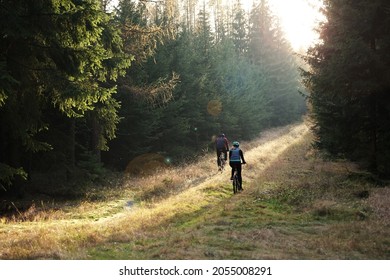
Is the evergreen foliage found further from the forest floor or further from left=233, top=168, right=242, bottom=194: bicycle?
left=233, top=168, right=242, bottom=194: bicycle

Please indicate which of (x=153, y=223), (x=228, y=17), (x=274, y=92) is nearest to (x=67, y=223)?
(x=153, y=223)

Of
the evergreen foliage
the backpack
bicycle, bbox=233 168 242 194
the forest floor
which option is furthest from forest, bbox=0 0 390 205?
bicycle, bbox=233 168 242 194

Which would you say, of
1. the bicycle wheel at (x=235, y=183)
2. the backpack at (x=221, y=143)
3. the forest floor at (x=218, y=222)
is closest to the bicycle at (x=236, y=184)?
the bicycle wheel at (x=235, y=183)

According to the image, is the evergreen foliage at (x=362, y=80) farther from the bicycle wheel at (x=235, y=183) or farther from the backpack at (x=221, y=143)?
the backpack at (x=221, y=143)

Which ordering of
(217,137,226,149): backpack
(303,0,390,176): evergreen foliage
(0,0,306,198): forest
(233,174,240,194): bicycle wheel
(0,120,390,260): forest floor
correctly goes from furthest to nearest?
(217,137,226,149): backpack, (233,174,240,194): bicycle wheel, (303,0,390,176): evergreen foliage, (0,0,306,198): forest, (0,120,390,260): forest floor

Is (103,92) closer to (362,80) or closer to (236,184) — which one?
(236,184)

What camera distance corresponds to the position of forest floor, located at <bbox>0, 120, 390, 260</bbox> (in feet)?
25.5

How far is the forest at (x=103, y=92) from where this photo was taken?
37.9ft

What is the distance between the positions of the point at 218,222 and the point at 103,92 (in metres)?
5.21

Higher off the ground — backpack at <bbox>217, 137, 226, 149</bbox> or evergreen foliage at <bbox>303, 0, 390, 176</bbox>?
evergreen foliage at <bbox>303, 0, 390, 176</bbox>

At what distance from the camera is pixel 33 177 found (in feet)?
57.9

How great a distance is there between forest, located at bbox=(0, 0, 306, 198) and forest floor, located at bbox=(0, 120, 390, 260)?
7.76 feet

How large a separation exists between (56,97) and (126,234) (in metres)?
5.24
